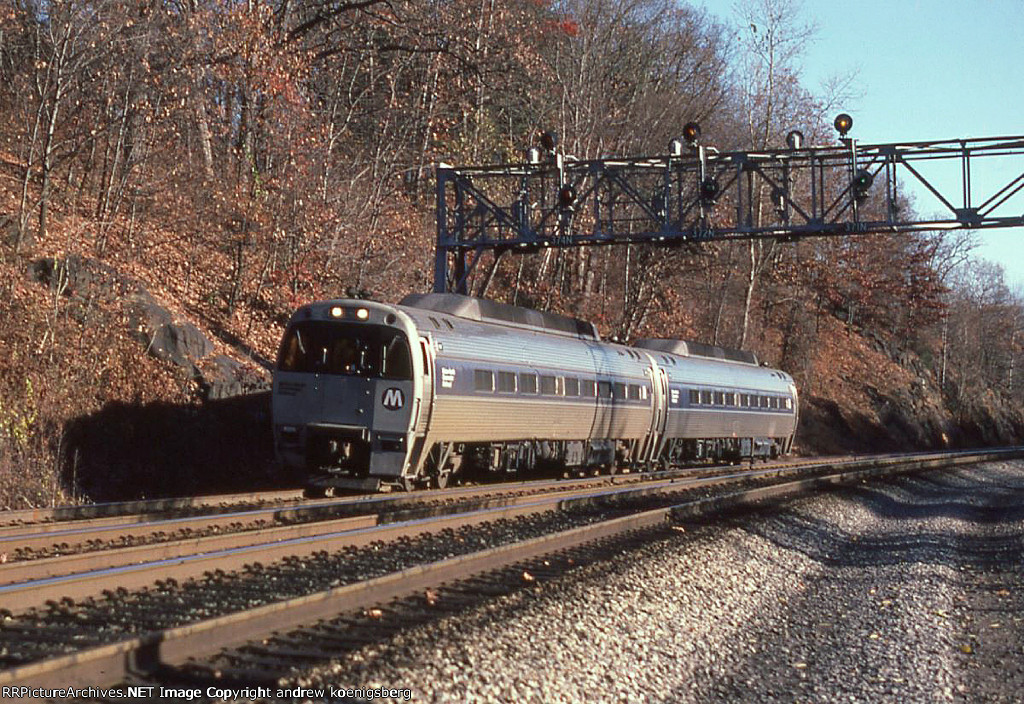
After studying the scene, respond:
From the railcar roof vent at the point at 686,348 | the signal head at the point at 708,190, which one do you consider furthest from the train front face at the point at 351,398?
the railcar roof vent at the point at 686,348

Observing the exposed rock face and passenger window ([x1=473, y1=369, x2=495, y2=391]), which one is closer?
passenger window ([x1=473, y1=369, x2=495, y2=391])

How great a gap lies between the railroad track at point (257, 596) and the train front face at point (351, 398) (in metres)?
3.41

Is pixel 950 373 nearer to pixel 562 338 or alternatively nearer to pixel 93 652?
pixel 562 338

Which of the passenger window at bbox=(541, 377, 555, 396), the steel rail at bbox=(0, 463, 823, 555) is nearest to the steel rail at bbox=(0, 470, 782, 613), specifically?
the steel rail at bbox=(0, 463, 823, 555)

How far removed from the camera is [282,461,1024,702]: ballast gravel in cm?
738

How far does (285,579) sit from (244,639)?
218cm

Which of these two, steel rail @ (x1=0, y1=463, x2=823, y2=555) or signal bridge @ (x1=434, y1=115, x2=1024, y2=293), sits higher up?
signal bridge @ (x1=434, y1=115, x2=1024, y2=293)

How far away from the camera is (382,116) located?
3956 centimetres

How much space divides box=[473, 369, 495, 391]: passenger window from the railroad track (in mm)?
5039

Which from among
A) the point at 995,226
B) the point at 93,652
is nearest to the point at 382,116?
the point at 995,226

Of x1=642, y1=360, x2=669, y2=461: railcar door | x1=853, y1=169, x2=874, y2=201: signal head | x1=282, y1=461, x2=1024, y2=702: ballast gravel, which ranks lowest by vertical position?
x1=282, y1=461, x2=1024, y2=702: ballast gravel

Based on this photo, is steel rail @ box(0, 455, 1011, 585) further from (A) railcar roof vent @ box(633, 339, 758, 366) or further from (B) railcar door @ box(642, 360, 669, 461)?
(A) railcar roof vent @ box(633, 339, 758, 366)

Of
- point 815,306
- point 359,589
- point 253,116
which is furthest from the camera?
point 815,306

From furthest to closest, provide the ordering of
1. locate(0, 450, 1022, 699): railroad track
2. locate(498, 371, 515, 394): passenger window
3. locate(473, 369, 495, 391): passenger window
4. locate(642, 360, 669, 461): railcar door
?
1. locate(642, 360, 669, 461): railcar door
2. locate(498, 371, 515, 394): passenger window
3. locate(473, 369, 495, 391): passenger window
4. locate(0, 450, 1022, 699): railroad track
